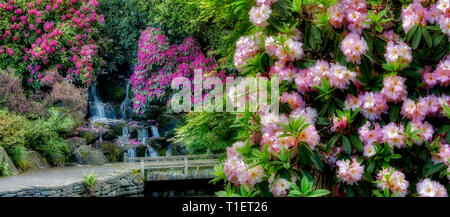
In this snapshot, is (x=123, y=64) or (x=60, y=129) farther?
(x=123, y=64)

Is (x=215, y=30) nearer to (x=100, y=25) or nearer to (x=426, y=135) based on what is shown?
(x=100, y=25)

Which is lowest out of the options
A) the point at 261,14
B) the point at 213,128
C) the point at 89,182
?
the point at 89,182

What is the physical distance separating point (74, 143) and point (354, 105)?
976 cm

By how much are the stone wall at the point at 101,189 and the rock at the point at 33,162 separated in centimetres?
177

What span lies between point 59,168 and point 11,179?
1.82 metres

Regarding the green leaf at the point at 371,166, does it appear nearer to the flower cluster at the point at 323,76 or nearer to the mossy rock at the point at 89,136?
the flower cluster at the point at 323,76

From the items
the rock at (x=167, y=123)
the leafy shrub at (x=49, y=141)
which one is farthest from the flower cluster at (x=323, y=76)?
the rock at (x=167, y=123)

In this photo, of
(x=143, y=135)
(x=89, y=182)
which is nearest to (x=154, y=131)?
(x=143, y=135)

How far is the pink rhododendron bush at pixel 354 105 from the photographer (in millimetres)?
2033

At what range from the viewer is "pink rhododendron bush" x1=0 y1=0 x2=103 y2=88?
1240cm

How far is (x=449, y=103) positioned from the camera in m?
2.05

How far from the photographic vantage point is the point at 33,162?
29.9 feet

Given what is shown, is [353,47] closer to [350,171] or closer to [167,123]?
[350,171]
